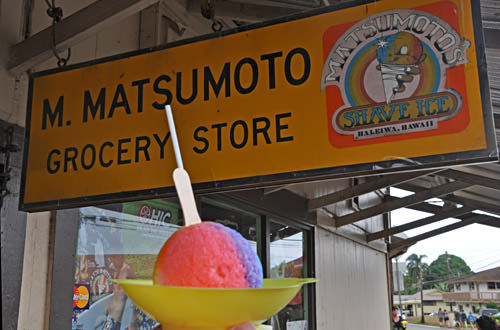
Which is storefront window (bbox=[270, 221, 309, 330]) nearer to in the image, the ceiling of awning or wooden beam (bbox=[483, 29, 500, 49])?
the ceiling of awning

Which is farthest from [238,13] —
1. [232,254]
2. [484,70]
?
[232,254]

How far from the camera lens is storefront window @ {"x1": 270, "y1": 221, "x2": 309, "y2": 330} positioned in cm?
580

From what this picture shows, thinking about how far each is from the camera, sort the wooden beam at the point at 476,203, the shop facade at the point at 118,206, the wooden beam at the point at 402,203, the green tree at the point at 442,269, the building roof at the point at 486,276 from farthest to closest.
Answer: the green tree at the point at 442,269 → the building roof at the point at 486,276 → the wooden beam at the point at 476,203 → the wooden beam at the point at 402,203 → the shop facade at the point at 118,206

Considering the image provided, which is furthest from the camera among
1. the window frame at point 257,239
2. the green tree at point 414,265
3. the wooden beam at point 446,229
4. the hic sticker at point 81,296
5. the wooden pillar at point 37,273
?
the green tree at point 414,265

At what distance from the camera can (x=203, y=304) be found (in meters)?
0.66

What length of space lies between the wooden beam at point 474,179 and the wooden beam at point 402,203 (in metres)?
0.35

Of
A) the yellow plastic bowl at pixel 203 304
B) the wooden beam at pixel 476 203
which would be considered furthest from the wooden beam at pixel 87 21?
the wooden beam at pixel 476 203

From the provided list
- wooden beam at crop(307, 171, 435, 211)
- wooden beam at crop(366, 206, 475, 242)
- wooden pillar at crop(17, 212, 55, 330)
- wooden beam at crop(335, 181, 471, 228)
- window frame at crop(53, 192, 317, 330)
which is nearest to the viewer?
wooden pillar at crop(17, 212, 55, 330)

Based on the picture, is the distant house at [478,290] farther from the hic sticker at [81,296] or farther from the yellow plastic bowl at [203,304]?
the yellow plastic bowl at [203,304]

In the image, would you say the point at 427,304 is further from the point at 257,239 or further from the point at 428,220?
the point at 257,239

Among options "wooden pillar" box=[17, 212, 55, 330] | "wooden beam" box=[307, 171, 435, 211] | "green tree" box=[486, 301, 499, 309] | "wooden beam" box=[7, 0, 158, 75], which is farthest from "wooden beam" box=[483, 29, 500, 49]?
"green tree" box=[486, 301, 499, 309]

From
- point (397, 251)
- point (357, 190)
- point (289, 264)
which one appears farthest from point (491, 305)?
point (289, 264)

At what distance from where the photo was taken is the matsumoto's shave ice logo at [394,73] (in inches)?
66.4

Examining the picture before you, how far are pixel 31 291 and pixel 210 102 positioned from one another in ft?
4.88
